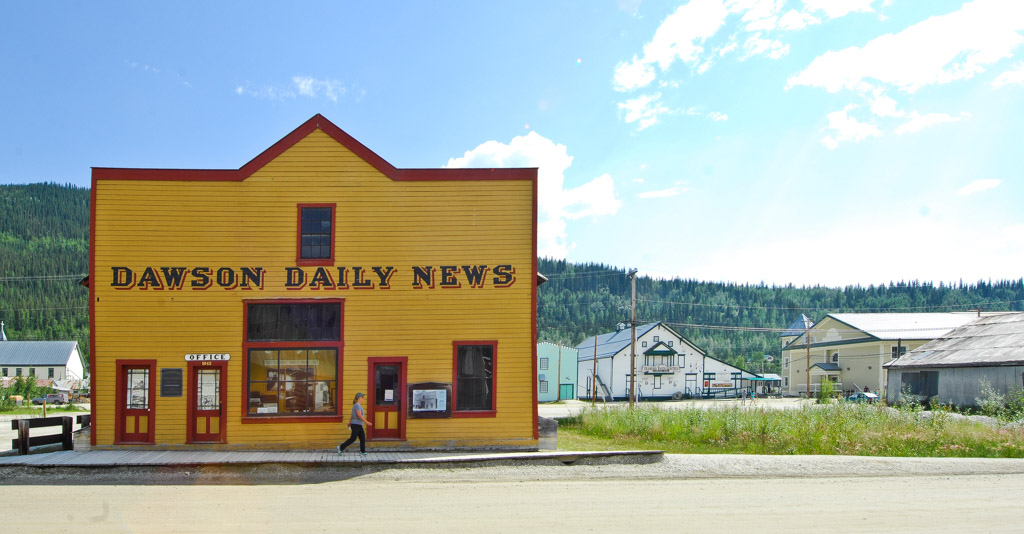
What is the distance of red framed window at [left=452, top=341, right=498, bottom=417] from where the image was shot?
18.3 meters

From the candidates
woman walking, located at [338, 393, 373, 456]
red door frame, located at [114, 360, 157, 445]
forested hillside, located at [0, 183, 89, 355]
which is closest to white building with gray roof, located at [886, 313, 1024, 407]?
woman walking, located at [338, 393, 373, 456]

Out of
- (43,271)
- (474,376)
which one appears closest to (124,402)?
(474,376)

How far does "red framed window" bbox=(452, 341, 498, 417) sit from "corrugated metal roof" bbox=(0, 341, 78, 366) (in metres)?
90.7

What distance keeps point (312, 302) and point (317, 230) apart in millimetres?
1948

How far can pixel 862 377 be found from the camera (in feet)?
207

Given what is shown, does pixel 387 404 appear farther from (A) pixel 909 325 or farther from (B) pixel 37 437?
(A) pixel 909 325

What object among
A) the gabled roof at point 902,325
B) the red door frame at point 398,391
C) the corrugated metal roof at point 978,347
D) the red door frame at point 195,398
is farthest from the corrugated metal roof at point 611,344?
the red door frame at point 195,398

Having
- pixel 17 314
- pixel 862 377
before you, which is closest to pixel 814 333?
pixel 862 377

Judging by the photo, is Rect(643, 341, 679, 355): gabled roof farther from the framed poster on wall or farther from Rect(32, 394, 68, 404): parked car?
the framed poster on wall

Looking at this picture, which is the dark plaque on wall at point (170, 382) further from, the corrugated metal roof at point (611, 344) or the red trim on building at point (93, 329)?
the corrugated metal roof at point (611, 344)

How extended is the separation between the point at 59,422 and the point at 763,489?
17.1 metres

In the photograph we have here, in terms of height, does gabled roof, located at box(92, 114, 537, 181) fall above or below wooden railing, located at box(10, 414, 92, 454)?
above

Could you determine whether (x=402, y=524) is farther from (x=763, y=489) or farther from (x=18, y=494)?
(x=18, y=494)

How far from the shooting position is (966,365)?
3531 centimetres
